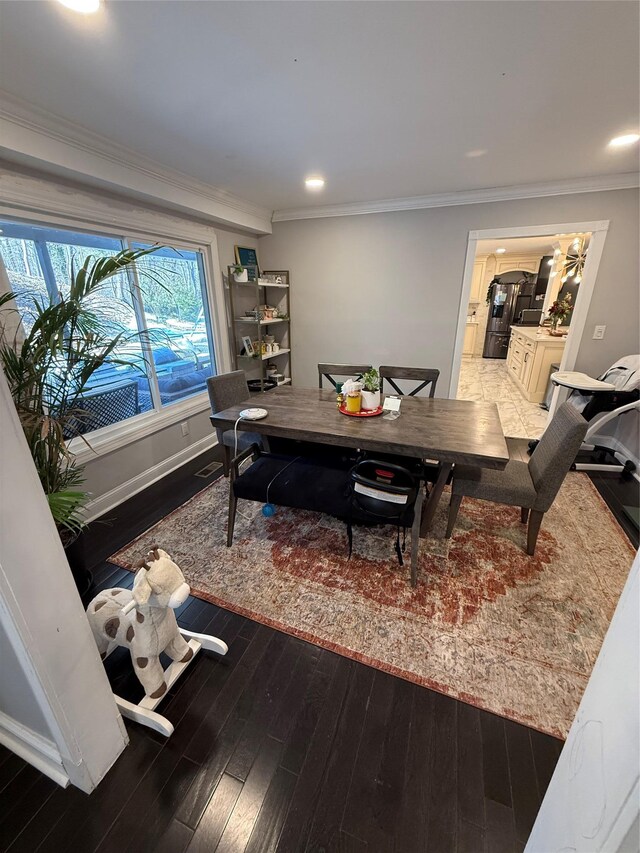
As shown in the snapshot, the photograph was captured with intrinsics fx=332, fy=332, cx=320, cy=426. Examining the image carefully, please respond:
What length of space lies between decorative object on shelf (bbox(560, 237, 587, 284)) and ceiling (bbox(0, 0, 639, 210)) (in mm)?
2435

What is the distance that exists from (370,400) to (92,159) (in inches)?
88.8

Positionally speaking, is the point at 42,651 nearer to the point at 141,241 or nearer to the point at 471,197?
the point at 141,241

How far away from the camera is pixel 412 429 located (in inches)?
78.0

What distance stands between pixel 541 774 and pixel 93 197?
3732 mm

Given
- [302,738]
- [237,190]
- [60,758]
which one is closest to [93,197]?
[237,190]

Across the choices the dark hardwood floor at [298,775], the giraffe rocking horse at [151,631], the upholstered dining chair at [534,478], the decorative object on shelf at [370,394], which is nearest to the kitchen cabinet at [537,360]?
the upholstered dining chair at [534,478]

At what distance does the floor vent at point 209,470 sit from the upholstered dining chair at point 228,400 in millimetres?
217

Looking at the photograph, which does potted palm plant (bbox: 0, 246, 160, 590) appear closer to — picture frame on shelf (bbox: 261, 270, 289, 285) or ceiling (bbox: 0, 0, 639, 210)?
ceiling (bbox: 0, 0, 639, 210)

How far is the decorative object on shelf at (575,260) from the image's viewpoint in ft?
14.6

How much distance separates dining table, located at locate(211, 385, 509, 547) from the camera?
1745 mm

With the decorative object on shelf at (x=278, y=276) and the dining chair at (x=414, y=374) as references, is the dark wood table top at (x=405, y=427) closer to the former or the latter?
the dining chair at (x=414, y=374)

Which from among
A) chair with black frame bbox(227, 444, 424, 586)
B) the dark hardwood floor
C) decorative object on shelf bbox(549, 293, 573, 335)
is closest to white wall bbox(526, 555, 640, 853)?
the dark hardwood floor

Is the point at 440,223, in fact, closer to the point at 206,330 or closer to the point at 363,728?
the point at 206,330

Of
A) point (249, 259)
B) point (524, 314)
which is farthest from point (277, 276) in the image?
point (524, 314)
